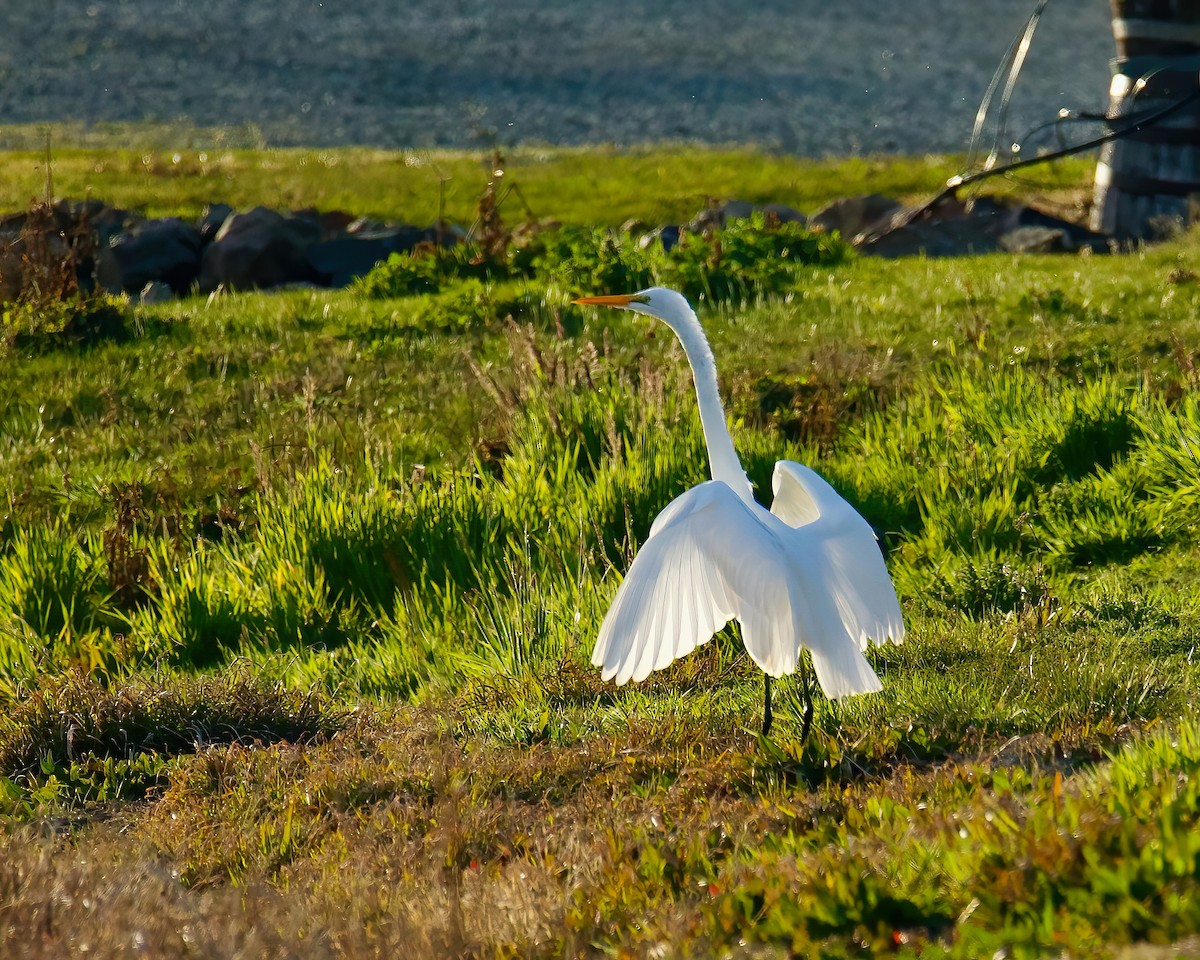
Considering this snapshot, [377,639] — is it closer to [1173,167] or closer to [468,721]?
[468,721]

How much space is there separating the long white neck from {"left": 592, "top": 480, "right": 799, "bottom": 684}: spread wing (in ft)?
2.02

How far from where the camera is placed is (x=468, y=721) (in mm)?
4664

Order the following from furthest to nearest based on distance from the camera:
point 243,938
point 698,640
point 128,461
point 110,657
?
1. point 128,461
2. point 110,657
3. point 698,640
4. point 243,938

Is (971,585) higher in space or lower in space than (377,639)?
higher

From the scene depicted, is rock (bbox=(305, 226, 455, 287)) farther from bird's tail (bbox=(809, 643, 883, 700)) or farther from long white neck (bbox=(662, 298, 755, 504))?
bird's tail (bbox=(809, 643, 883, 700))

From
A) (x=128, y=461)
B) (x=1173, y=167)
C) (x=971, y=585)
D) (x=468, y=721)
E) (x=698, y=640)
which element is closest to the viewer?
(x=698, y=640)

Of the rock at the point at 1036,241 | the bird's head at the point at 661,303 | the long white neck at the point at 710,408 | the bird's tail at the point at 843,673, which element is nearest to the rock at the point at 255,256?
the rock at the point at 1036,241

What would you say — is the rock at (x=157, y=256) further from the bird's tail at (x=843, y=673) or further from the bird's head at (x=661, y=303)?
the bird's tail at (x=843, y=673)

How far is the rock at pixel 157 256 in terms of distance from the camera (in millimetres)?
14688

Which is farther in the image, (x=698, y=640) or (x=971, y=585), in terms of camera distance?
(x=971, y=585)

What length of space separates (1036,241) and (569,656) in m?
10.6

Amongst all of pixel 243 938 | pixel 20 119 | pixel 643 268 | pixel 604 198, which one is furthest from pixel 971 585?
pixel 20 119

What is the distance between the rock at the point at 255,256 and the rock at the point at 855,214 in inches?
245

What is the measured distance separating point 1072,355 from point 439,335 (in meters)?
4.62
